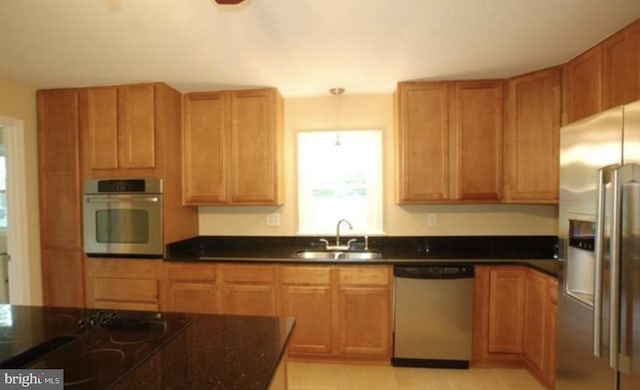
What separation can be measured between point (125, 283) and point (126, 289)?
0.05m

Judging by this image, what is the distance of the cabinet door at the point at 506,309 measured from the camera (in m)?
2.38

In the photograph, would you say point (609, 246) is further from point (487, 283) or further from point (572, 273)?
point (487, 283)

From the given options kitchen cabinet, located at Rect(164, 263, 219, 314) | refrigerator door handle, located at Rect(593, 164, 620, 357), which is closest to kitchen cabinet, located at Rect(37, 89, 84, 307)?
kitchen cabinet, located at Rect(164, 263, 219, 314)

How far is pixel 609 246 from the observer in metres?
1.36

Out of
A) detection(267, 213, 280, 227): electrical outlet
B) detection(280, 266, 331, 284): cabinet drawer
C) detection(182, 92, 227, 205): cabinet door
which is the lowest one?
detection(280, 266, 331, 284): cabinet drawer

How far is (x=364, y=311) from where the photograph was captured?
2.48 m

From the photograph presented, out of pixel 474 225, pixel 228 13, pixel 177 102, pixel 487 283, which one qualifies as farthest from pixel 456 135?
pixel 177 102

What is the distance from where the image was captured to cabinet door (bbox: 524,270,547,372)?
2.18 m

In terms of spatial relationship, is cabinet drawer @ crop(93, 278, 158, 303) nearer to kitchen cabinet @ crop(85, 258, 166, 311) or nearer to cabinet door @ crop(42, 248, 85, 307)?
kitchen cabinet @ crop(85, 258, 166, 311)

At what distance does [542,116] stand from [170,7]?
2.68 m

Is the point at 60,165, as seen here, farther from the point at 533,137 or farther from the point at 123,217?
the point at 533,137

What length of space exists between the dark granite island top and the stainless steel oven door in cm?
110

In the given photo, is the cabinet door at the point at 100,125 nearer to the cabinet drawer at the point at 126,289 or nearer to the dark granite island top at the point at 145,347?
the cabinet drawer at the point at 126,289

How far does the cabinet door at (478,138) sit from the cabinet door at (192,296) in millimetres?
2300
